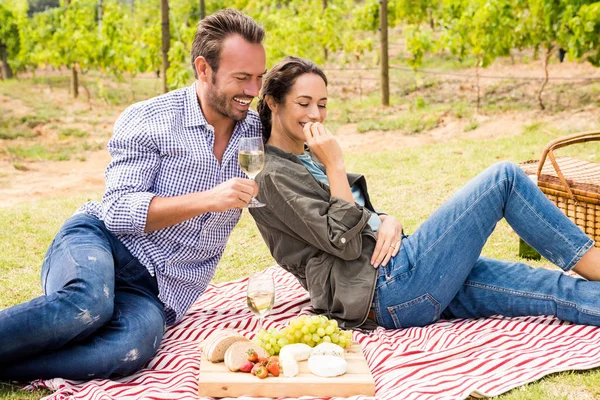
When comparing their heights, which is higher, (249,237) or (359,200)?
(359,200)

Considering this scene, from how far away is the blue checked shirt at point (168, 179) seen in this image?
310cm

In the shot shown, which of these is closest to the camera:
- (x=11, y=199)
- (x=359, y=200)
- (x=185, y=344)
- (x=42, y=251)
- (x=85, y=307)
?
(x=85, y=307)

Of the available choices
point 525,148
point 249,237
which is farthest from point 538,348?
point 525,148

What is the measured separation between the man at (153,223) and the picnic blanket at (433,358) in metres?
0.11

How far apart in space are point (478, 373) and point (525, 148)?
19.9 feet

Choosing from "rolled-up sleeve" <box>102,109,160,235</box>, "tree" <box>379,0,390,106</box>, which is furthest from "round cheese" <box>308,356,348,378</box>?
"tree" <box>379,0,390,106</box>

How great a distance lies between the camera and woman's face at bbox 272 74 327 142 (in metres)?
3.19

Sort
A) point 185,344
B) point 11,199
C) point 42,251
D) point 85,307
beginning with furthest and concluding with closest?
1. point 11,199
2. point 42,251
3. point 185,344
4. point 85,307

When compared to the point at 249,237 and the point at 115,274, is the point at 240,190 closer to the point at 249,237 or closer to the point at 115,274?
the point at 115,274

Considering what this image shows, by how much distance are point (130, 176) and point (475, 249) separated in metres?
1.52

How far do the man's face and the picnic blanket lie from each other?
1.03 m

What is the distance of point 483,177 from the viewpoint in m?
3.20

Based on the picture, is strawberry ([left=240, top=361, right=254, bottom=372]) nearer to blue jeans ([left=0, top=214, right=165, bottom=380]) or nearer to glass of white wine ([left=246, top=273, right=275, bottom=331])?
glass of white wine ([left=246, top=273, right=275, bottom=331])

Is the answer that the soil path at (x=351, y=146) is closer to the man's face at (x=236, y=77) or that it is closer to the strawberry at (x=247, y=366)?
the man's face at (x=236, y=77)
